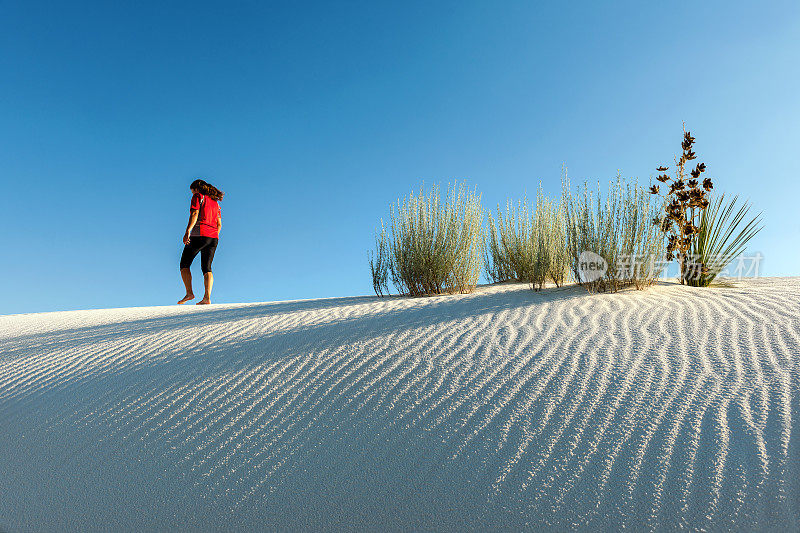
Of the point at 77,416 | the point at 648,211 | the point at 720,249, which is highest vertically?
the point at 648,211

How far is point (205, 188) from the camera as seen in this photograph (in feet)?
26.1

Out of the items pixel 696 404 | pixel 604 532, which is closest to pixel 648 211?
pixel 696 404

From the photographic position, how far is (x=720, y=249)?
18.6 feet

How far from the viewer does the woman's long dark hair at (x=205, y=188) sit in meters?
7.90

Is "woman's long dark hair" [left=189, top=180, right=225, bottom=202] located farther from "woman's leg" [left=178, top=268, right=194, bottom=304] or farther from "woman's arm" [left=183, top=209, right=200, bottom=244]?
"woman's leg" [left=178, top=268, right=194, bottom=304]

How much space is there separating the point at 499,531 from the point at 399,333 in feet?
6.18

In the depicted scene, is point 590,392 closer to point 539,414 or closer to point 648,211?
point 539,414

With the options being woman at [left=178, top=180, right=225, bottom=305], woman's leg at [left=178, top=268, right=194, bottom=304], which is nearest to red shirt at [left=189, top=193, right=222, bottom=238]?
woman at [left=178, top=180, right=225, bottom=305]

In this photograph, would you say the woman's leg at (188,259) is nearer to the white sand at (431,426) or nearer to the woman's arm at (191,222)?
the woman's arm at (191,222)

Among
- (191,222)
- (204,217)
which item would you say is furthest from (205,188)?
(191,222)

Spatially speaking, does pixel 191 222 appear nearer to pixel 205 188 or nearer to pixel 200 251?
pixel 200 251

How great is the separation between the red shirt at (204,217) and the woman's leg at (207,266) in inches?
7.1

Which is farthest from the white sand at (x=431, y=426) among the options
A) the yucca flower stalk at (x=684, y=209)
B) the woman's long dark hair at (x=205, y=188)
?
the woman's long dark hair at (x=205, y=188)

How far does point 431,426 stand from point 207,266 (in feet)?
20.7
